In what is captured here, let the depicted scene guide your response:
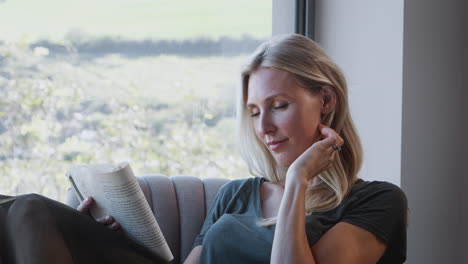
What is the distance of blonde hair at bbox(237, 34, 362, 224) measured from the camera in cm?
167

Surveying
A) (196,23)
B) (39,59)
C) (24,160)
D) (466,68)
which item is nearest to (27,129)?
(24,160)

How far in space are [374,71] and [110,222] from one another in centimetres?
121

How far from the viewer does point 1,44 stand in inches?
85.0

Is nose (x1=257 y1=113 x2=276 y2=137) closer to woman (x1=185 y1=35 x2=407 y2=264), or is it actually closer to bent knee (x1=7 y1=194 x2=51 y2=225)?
woman (x1=185 y1=35 x2=407 y2=264)

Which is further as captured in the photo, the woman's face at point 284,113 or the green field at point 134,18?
the green field at point 134,18

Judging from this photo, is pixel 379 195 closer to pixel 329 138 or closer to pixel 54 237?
pixel 329 138

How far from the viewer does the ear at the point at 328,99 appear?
67.1 inches

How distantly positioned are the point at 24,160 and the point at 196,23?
90cm

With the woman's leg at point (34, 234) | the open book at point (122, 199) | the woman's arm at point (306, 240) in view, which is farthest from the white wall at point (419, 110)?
the woman's leg at point (34, 234)

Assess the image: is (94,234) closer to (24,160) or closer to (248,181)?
(248,181)

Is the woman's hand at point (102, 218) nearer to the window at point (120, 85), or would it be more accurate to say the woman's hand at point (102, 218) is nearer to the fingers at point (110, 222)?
the fingers at point (110, 222)

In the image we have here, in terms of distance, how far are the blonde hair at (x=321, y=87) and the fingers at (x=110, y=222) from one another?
1.36ft

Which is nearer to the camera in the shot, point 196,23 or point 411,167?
point 411,167

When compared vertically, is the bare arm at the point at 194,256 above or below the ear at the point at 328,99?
below
